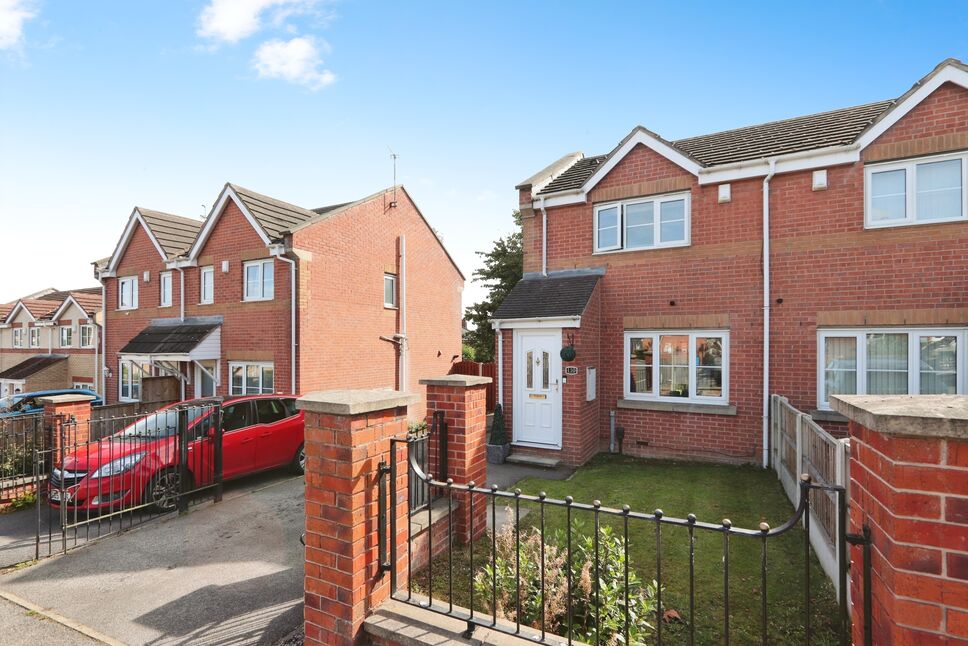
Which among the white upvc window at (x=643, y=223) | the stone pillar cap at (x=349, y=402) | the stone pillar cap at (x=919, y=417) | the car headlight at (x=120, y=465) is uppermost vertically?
the white upvc window at (x=643, y=223)

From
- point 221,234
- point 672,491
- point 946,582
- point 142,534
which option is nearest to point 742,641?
point 946,582

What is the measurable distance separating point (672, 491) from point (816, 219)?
5881mm

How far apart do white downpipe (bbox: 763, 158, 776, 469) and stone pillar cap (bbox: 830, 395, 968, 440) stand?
25.1 feet

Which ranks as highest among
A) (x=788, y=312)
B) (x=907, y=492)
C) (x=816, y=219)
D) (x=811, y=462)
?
(x=816, y=219)

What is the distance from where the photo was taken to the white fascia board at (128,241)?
663 inches

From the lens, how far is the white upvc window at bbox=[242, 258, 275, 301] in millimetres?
13727

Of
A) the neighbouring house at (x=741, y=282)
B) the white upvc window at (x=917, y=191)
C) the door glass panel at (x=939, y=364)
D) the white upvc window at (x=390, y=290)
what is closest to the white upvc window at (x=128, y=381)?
the white upvc window at (x=390, y=290)

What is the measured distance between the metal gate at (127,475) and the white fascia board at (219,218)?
7.02 meters

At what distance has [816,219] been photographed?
8.91m

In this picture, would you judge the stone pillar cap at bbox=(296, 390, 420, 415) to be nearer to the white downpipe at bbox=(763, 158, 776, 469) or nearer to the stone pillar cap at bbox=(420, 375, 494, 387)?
the stone pillar cap at bbox=(420, 375, 494, 387)

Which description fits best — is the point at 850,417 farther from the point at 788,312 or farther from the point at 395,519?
the point at 788,312

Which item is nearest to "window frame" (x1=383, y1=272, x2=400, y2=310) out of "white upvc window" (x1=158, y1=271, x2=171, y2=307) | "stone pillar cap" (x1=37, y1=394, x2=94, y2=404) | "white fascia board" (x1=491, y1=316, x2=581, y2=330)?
"white fascia board" (x1=491, y1=316, x2=581, y2=330)

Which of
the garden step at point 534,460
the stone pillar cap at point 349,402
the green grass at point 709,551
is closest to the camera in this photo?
the stone pillar cap at point 349,402

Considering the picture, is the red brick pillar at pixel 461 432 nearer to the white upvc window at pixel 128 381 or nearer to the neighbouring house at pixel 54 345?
the white upvc window at pixel 128 381
